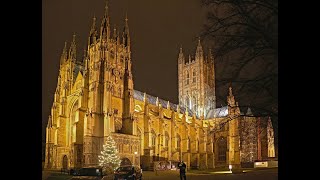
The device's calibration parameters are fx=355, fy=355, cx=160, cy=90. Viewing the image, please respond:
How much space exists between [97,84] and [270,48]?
3633 centimetres

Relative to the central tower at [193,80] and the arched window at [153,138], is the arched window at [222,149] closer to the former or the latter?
the central tower at [193,80]

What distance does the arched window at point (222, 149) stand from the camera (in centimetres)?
5967

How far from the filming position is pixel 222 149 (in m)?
60.2

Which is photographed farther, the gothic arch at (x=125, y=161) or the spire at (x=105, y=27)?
the spire at (x=105, y=27)

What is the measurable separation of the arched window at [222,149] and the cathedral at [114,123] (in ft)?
2.96

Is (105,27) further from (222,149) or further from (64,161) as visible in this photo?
(222,149)

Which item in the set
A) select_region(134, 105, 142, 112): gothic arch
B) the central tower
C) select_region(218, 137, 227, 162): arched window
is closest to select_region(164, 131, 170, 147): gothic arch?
select_region(134, 105, 142, 112): gothic arch

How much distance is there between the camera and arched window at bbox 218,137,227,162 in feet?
196

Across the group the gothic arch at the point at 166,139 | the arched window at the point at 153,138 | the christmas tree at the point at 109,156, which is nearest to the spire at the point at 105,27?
the arched window at the point at 153,138

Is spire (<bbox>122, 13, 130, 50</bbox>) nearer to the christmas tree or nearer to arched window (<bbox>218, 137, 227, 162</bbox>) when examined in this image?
the christmas tree

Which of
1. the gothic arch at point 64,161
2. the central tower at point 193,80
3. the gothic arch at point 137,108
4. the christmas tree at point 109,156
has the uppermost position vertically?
the central tower at point 193,80

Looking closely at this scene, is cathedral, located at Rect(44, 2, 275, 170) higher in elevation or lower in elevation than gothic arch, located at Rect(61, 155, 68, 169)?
higher

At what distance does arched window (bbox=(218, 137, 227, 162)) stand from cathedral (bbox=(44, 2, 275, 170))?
90 centimetres
